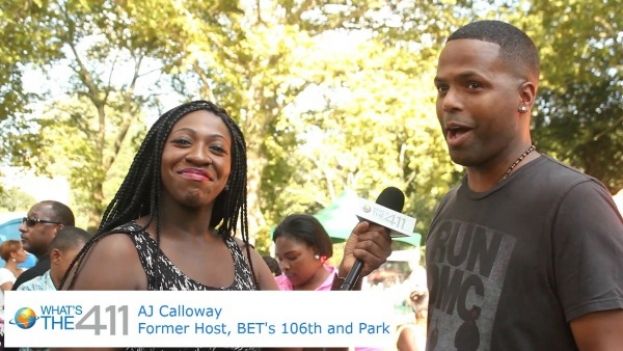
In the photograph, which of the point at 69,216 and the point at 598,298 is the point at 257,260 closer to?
the point at 598,298

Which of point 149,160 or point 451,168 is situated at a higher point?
point 451,168

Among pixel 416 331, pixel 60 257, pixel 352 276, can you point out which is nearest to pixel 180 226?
pixel 352 276

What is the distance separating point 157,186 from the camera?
2.77 meters

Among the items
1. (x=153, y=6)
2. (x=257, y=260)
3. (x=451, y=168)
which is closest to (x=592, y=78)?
(x=451, y=168)

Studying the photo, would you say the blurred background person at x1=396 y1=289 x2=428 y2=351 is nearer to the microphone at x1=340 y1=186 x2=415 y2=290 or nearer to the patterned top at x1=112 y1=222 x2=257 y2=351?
the microphone at x1=340 y1=186 x2=415 y2=290

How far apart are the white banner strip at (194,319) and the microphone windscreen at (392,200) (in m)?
1.01

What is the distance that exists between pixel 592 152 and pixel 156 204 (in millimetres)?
22365

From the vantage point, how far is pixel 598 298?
2.09 meters

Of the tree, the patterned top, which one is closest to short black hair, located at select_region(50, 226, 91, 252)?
the patterned top

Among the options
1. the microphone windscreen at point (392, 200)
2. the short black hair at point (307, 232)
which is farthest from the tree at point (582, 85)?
the microphone windscreen at point (392, 200)

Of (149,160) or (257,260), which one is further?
(257,260)

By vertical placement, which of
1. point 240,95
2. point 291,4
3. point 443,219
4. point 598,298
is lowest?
point 598,298

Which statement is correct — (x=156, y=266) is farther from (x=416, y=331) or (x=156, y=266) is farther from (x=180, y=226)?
(x=416, y=331)

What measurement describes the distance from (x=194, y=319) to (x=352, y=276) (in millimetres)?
794
